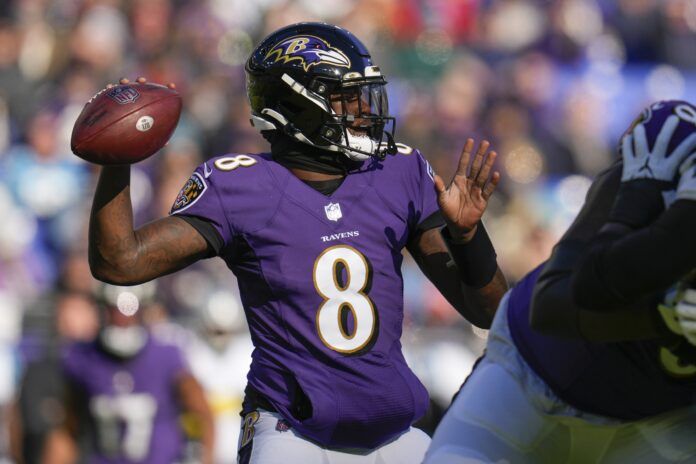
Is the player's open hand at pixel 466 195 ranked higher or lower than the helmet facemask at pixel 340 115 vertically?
lower

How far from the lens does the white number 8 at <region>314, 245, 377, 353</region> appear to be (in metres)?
3.55

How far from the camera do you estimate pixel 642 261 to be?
258 centimetres

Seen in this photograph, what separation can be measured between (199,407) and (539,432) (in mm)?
3683

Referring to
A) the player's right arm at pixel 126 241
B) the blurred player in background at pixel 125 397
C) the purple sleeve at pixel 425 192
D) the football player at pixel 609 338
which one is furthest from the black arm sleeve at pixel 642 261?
the blurred player in background at pixel 125 397

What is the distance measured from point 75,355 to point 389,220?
315 cm

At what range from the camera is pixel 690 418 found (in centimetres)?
295

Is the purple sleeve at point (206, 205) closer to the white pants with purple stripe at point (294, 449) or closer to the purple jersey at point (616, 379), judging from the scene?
the white pants with purple stripe at point (294, 449)

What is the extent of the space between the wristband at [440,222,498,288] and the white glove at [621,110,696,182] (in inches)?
35.4

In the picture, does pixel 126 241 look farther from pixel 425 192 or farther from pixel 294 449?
pixel 425 192

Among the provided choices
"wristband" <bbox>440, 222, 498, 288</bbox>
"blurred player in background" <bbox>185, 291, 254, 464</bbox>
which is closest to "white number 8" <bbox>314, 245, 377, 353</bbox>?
"wristband" <bbox>440, 222, 498, 288</bbox>

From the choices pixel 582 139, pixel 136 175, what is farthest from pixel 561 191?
pixel 136 175

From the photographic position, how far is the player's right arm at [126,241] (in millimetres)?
3422

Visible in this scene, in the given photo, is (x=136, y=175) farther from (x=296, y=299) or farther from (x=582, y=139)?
(x=296, y=299)

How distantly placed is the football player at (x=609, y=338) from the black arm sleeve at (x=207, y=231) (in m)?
0.86
